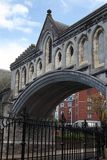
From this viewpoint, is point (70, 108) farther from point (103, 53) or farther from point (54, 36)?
point (103, 53)

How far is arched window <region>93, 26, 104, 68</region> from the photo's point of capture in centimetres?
2022

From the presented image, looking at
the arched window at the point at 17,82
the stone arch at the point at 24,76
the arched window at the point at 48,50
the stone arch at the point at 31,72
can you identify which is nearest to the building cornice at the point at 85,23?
the arched window at the point at 48,50

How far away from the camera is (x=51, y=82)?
2456 cm

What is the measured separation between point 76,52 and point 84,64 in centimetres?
136

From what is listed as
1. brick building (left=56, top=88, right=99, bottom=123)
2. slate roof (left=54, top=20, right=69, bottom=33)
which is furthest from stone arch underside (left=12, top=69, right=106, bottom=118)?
brick building (left=56, top=88, right=99, bottom=123)

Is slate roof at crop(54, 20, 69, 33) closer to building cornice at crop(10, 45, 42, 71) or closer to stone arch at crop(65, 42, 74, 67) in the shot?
stone arch at crop(65, 42, 74, 67)

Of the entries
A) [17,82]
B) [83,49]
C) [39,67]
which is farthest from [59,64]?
[17,82]

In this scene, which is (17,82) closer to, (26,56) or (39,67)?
(26,56)

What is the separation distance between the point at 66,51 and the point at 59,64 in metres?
1.21

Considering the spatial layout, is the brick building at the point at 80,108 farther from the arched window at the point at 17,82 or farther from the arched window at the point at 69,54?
the arched window at the point at 69,54

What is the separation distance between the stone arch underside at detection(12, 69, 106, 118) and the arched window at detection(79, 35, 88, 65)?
101 centimetres

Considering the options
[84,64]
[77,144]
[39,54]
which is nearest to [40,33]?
[39,54]

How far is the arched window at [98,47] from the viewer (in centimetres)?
2022

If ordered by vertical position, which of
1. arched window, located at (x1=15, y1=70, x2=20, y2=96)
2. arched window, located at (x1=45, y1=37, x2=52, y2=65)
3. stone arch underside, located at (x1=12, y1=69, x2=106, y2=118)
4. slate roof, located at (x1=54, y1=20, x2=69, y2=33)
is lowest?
stone arch underside, located at (x1=12, y1=69, x2=106, y2=118)
